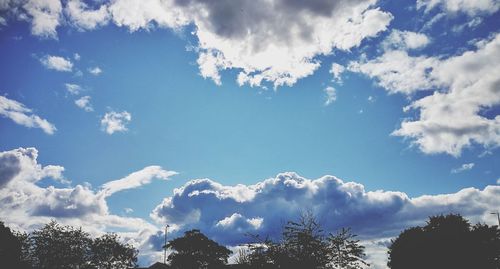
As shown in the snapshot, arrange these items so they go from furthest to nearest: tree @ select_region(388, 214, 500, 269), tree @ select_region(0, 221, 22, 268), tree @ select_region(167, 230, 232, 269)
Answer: tree @ select_region(167, 230, 232, 269)
tree @ select_region(0, 221, 22, 268)
tree @ select_region(388, 214, 500, 269)

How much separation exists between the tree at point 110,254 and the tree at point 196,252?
1062 centimetres

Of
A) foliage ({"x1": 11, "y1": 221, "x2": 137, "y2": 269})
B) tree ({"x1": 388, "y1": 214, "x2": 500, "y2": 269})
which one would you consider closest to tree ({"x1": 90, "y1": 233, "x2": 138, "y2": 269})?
foliage ({"x1": 11, "y1": 221, "x2": 137, "y2": 269})

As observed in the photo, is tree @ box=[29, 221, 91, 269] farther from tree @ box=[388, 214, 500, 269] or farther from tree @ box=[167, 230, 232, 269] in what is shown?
tree @ box=[388, 214, 500, 269]

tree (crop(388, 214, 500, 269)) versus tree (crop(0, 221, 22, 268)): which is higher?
tree (crop(0, 221, 22, 268))

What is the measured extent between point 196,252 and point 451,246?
50.7 meters

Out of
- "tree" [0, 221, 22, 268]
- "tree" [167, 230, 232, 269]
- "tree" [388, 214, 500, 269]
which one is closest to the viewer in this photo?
"tree" [388, 214, 500, 269]

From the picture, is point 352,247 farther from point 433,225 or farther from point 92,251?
point 92,251

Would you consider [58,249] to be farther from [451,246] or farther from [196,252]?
[451,246]

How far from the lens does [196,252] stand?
254 ft

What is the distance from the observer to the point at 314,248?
20.7 meters

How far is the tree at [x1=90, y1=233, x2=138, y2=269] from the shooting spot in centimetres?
7612

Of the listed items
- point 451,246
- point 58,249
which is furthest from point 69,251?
point 451,246

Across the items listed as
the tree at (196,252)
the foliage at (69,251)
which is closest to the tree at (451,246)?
the tree at (196,252)

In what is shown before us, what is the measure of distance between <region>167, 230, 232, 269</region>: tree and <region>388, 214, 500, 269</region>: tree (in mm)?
38896
